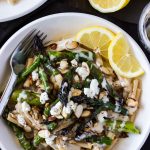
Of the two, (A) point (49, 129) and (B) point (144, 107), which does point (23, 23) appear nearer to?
(A) point (49, 129)

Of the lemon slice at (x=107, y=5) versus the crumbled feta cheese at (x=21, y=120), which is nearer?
the crumbled feta cheese at (x=21, y=120)

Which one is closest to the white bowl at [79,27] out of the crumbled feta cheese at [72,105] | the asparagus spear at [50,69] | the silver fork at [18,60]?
the silver fork at [18,60]

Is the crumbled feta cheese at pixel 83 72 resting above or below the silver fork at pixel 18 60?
below

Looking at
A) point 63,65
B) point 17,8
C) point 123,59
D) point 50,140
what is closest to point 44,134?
point 50,140

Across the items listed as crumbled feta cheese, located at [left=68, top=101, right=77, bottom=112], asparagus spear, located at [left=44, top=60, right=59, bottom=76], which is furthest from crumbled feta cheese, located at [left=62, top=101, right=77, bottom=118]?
asparagus spear, located at [left=44, top=60, right=59, bottom=76]

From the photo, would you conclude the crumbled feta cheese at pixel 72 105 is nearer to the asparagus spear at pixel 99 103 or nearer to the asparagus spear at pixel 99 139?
the asparagus spear at pixel 99 103

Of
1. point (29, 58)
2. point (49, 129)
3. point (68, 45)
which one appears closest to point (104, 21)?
point (68, 45)

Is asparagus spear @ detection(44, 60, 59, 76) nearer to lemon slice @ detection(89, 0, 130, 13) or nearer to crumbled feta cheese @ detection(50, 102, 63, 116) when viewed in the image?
crumbled feta cheese @ detection(50, 102, 63, 116)
